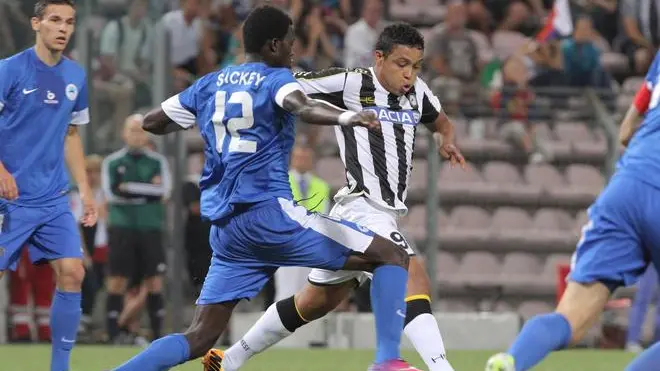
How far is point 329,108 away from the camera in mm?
6180

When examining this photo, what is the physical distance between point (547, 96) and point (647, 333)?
3.67 meters

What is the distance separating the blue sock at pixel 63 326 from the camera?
318 inches

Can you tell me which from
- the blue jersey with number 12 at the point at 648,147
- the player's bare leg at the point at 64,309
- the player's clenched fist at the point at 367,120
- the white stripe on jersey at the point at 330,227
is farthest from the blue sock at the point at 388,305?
the player's bare leg at the point at 64,309

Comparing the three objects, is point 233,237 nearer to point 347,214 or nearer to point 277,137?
point 277,137

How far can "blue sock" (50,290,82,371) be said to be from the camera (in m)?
8.07

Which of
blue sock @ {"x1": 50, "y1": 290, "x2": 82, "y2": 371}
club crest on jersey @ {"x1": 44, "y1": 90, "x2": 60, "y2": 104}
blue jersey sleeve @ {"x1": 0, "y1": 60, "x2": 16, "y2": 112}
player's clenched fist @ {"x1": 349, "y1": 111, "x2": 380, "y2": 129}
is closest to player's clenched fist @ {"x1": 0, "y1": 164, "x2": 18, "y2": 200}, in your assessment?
blue jersey sleeve @ {"x1": 0, "y1": 60, "x2": 16, "y2": 112}

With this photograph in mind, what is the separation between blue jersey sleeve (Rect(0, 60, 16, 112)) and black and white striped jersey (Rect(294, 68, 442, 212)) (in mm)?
1647

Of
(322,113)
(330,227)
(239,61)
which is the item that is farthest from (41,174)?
(239,61)

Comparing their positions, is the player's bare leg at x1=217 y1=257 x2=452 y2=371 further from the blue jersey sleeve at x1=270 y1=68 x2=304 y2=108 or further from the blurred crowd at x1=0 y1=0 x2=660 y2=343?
the blurred crowd at x1=0 y1=0 x2=660 y2=343

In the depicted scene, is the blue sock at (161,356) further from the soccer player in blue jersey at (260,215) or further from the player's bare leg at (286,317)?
the player's bare leg at (286,317)

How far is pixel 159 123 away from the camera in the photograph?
7.00m

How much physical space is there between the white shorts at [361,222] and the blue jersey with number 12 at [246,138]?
77 centimetres

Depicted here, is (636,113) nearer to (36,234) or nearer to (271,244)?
(271,244)

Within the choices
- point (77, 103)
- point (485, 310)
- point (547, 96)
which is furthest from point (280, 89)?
point (547, 96)
